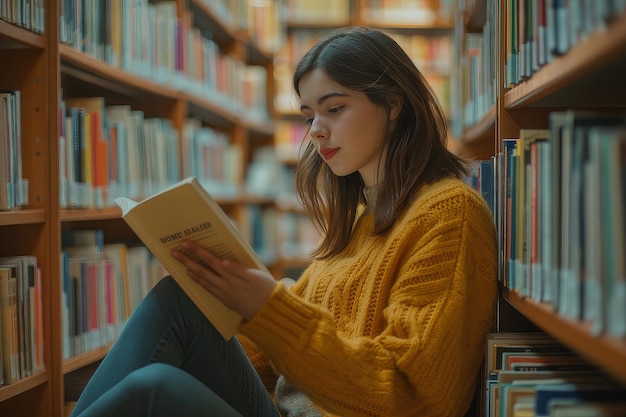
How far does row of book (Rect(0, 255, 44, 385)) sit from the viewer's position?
5.19ft

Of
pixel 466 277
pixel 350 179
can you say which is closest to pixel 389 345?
pixel 466 277

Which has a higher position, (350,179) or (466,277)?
(350,179)

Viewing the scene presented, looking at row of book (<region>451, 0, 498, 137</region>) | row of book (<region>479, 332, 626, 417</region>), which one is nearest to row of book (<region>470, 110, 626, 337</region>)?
row of book (<region>479, 332, 626, 417</region>)

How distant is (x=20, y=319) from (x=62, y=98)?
75cm

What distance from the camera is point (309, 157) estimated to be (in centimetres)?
182

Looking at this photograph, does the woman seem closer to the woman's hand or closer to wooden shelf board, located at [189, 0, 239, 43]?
the woman's hand

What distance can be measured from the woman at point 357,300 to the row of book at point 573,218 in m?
0.12

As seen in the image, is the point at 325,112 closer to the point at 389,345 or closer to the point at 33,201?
the point at 389,345

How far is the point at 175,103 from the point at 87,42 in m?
0.72

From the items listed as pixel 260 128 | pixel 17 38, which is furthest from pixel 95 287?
pixel 260 128

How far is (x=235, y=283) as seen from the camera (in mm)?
1175

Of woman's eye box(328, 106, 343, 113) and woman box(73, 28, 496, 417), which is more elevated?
woman's eye box(328, 106, 343, 113)

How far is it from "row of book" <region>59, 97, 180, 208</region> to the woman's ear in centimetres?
81

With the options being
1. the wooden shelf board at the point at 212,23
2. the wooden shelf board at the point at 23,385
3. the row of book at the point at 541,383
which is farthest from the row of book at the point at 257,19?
the row of book at the point at 541,383
